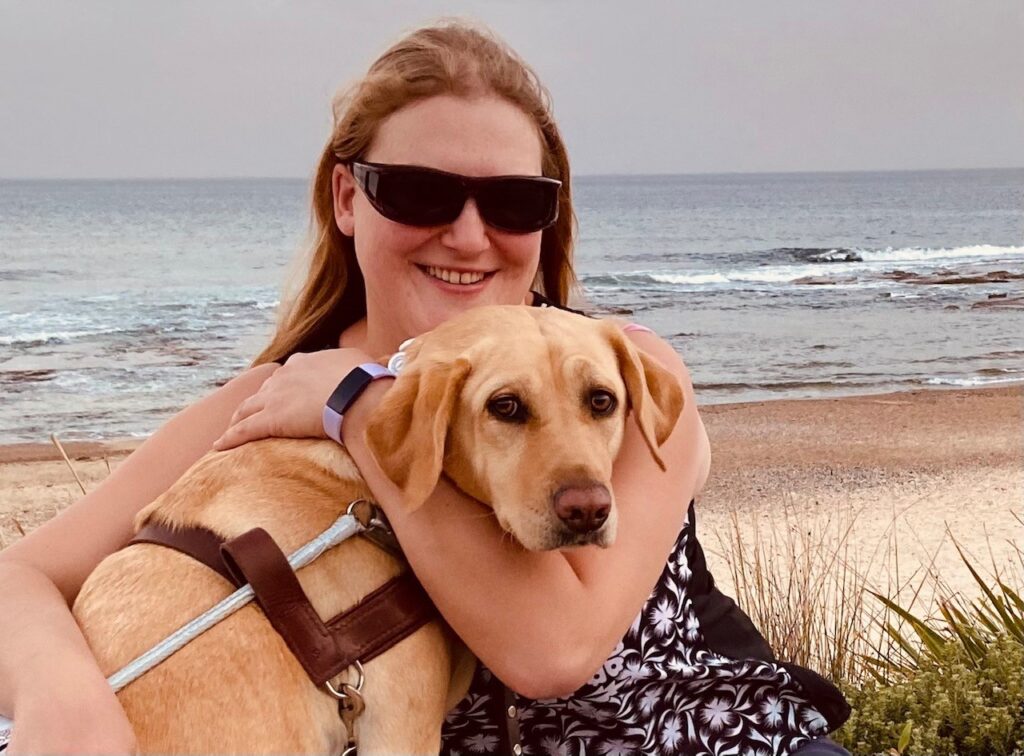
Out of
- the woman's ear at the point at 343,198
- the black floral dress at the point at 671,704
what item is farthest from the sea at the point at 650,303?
the black floral dress at the point at 671,704

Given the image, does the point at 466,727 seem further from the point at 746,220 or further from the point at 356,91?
the point at 746,220

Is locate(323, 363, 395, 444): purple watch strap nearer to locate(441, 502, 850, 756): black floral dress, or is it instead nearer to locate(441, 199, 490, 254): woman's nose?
locate(441, 199, 490, 254): woman's nose

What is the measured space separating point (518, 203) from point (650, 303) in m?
25.9

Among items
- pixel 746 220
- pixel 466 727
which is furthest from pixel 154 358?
pixel 746 220

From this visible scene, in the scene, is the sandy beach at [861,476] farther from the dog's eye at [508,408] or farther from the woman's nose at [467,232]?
the dog's eye at [508,408]

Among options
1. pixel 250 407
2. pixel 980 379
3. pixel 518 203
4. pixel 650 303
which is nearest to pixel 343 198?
pixel 518 203

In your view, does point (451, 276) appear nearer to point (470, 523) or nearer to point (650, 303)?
point (470, 523)

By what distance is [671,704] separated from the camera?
2.51m

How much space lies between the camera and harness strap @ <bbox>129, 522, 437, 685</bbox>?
2.26m

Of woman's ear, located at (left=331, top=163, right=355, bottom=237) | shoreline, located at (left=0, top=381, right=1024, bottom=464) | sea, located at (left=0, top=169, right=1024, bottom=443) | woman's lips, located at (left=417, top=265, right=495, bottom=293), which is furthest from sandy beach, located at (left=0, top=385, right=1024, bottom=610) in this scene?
woman's lips, located at (left=417, top=265, right=495, bottom=293)

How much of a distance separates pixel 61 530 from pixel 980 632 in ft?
13.4

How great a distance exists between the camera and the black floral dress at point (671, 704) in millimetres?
2471

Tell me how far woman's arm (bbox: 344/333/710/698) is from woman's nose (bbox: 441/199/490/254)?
633 mm

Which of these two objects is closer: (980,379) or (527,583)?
(527,583)
